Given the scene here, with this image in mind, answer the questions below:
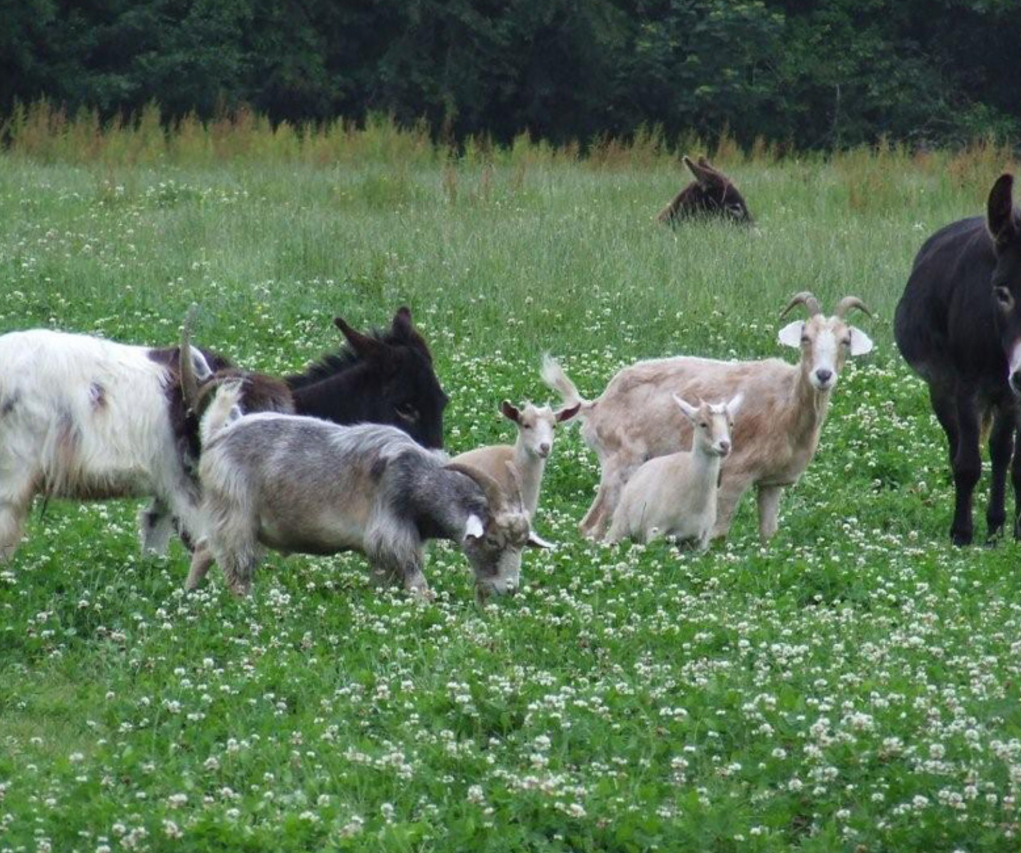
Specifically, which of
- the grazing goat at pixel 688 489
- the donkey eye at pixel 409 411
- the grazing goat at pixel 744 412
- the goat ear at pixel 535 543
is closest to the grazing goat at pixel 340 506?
the goat ear at pixel 535 543

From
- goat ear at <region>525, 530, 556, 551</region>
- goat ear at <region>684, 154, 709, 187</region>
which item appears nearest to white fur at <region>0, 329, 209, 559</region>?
goat ear at <region>525, 530, 556, 551</region>

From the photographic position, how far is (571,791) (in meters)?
7.23

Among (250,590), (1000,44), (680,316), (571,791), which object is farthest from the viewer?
(1000,44)

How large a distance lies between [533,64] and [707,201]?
1969 centimetres

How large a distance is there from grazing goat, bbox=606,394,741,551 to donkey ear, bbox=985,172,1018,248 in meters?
1.77

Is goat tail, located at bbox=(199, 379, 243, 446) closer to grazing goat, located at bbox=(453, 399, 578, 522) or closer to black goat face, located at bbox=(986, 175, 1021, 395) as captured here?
grazing goat, located at bbox=(453, 399, 578, 522)

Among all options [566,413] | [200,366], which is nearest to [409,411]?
[566,413]

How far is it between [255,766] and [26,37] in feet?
110

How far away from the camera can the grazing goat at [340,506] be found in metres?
10.1

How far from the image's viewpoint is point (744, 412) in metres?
12.7

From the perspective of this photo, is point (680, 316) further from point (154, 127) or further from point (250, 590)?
point (154, 127)

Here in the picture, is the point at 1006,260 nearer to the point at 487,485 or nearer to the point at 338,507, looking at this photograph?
the point at 487,485

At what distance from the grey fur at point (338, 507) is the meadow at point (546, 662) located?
0.75 feet

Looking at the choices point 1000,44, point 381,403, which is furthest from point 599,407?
point 1000,44
